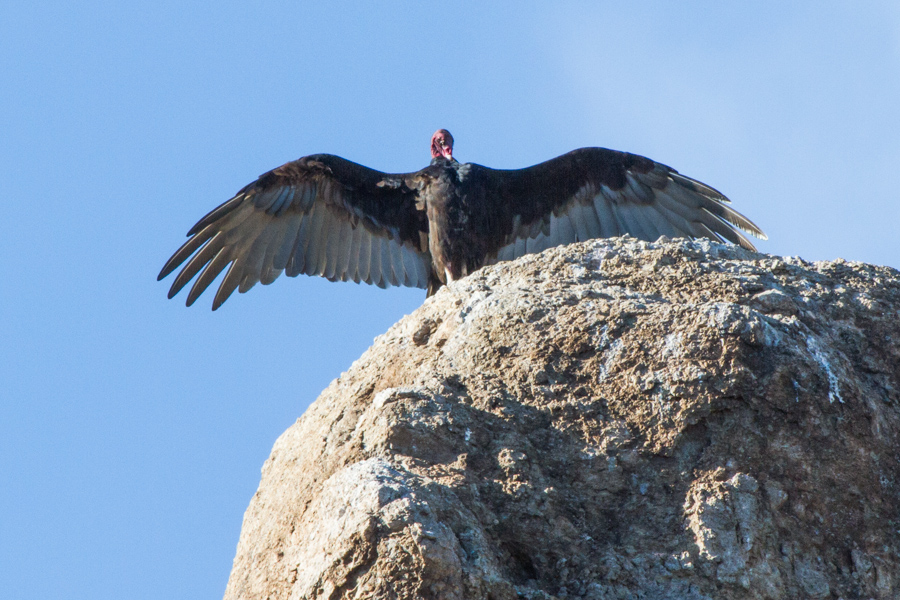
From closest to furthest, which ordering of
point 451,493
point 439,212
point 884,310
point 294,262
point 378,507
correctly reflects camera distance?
point 378,507
point 451,493
point 884,310
point 439,212
point 294,262

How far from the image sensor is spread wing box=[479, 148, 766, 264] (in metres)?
7.01

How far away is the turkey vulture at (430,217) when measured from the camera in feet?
22.8

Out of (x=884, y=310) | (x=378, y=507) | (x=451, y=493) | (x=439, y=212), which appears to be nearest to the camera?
(x=378, y=507)

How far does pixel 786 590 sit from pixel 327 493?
1.45 meters

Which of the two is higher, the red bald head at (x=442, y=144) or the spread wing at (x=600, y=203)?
the red bald head at (x=442, y=144)

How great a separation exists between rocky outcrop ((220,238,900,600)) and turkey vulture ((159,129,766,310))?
8.38ft

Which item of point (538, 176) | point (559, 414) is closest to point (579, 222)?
point (538, 176)

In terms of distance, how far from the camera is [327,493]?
3.29 m

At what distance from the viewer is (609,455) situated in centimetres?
363

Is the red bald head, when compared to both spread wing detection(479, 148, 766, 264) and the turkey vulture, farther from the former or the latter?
spread wing detection(479, 148, 766, 264)

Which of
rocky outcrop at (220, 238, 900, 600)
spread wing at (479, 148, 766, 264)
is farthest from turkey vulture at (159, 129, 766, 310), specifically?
rocky outcrop at (220, 238, 900, 600)

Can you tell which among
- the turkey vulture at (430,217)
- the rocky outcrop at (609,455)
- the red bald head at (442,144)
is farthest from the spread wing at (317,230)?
the rocky outcrop at (609,455)

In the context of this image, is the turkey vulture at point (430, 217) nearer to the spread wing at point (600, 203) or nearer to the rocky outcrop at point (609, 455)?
the spread wing at point (600, 203)

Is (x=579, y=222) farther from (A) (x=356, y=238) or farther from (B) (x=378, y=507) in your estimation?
(B) (x=378, y=507)
